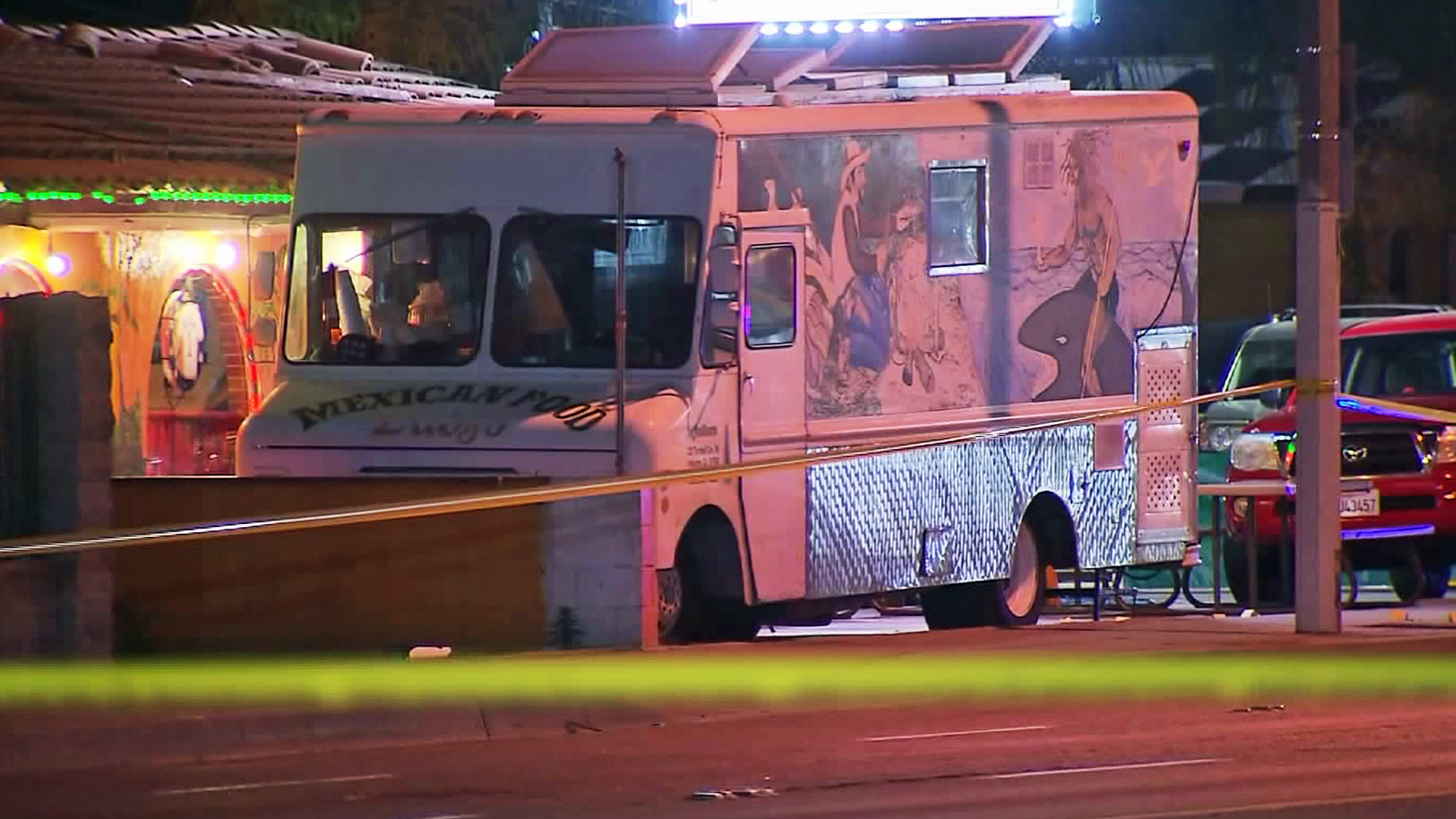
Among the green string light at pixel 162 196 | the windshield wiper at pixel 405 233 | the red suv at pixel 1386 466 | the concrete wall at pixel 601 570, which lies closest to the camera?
the concrete wall at pixel 601 570

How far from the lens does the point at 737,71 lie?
15.3 meters

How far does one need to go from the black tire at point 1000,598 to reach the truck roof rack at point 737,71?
289 centimetres

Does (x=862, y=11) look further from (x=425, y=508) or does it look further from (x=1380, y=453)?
(x=425, y=508)

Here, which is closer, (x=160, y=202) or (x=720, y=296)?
(x=720, y=296)

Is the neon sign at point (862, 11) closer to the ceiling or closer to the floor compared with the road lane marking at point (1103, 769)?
closer to the ceiling

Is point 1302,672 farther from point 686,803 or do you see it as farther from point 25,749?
point 25,749

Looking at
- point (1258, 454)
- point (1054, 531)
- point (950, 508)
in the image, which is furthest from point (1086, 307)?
point (1258, 454)

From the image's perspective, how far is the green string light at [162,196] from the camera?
17.3 meters

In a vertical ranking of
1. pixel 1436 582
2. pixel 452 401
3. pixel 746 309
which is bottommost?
pixel 1436 582

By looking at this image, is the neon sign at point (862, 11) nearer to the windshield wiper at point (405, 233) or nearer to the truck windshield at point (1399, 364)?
the truck windshield at point (1399, 364)

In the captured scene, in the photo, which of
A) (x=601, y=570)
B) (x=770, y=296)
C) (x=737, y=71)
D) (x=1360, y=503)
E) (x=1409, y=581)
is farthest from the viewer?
(x=1409, y=581)

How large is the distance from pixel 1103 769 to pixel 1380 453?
885cm

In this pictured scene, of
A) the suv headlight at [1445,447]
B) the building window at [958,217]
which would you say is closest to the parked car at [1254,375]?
the suv headlight at [1445,447]

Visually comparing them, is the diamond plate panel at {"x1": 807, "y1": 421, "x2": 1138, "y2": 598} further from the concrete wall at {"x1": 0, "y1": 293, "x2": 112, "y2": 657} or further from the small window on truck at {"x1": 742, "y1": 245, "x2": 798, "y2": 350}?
the concrete wall at {"x1": 0, "y1": 293, "x2": 112, "y2": 657}
